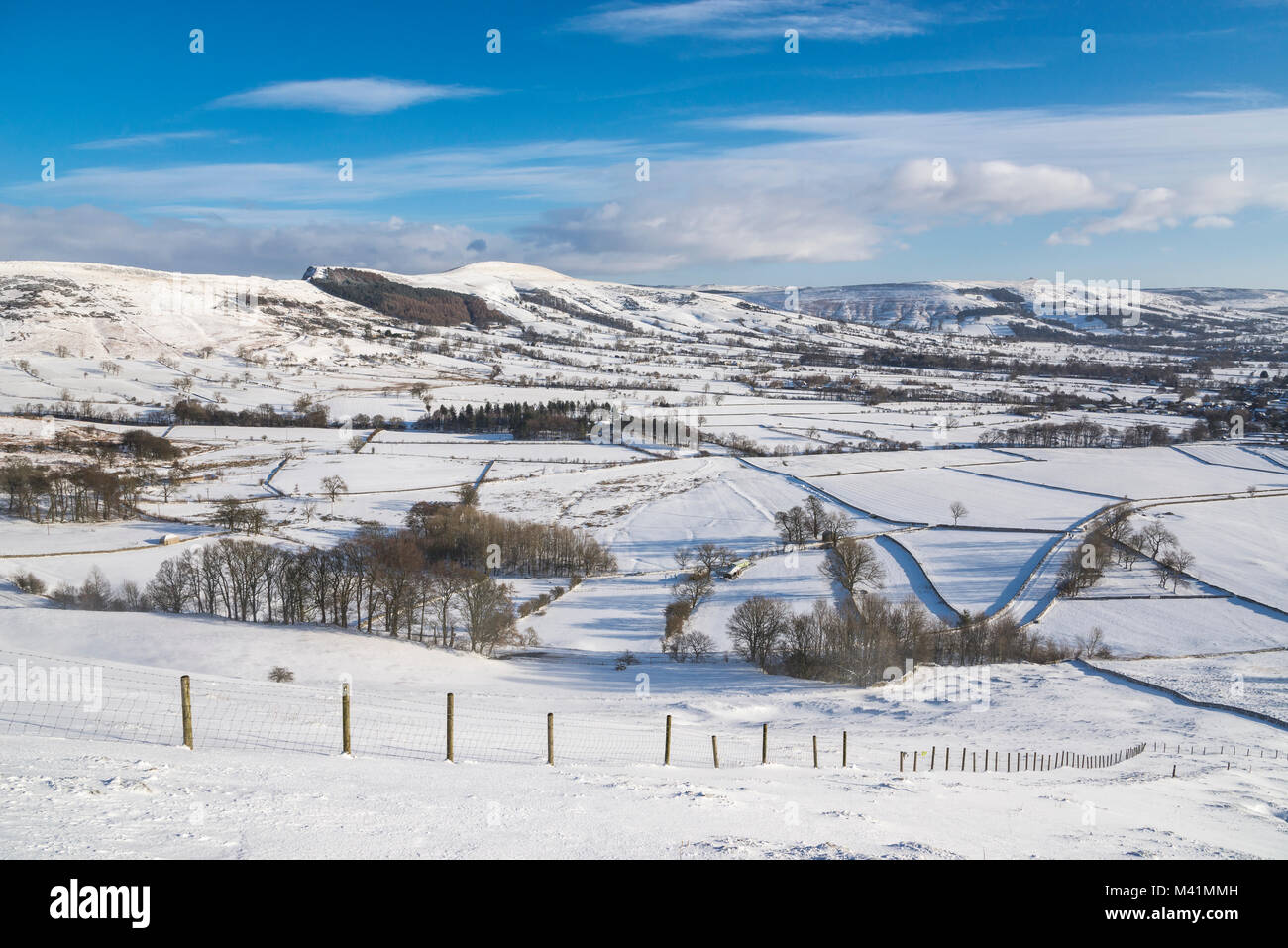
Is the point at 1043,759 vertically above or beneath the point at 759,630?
above

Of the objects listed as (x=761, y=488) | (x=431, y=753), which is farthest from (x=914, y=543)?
(x=431, y=753)

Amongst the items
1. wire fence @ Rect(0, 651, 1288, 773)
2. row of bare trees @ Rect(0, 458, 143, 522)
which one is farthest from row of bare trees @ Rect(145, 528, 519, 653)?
row of bare trees @ Rect(0, 458, 143, 522)

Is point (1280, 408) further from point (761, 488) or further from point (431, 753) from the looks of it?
point (431, 753)

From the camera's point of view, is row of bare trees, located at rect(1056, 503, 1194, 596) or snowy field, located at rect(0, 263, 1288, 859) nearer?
snowy field, located at rect(0, 263, 1288, 859)

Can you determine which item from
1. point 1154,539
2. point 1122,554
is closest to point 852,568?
point 1122,554

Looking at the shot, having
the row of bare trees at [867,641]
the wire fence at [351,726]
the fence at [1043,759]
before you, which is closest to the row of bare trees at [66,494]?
the row of bare trees at [867,641]

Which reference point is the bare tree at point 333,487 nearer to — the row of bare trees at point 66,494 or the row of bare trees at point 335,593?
the row of bare trees at point 66,494

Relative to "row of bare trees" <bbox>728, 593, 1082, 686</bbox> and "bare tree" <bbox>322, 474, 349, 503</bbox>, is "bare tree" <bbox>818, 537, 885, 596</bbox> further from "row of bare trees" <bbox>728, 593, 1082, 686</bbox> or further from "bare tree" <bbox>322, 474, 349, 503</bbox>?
"bare tree" <bbox>322, 474, 349, 503</bbox>

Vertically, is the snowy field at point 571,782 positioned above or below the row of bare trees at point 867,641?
above

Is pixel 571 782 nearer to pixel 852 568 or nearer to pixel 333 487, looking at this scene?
pixel 852 568

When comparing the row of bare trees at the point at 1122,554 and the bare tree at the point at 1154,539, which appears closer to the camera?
the row of bare trees at the point at 1122,554
